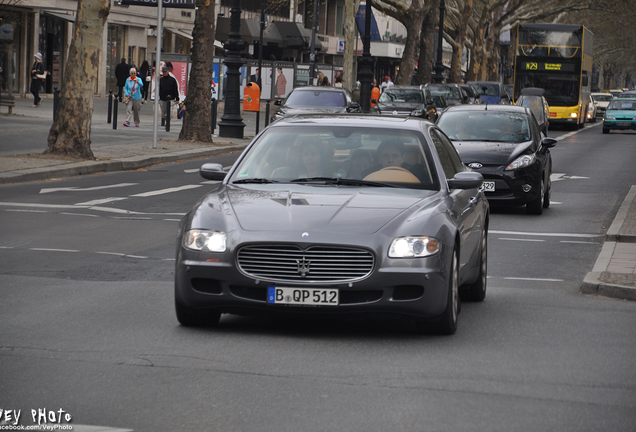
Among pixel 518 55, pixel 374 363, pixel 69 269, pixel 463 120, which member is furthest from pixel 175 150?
pixel 518 55

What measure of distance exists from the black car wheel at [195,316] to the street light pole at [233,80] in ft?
77.5

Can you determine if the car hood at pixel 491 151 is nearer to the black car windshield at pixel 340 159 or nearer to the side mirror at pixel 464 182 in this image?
the black car windshield at pixel 340 159

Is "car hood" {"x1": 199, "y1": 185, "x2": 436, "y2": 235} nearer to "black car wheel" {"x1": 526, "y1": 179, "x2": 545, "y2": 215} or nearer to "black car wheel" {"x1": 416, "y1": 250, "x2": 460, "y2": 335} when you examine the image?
"black car wheel" {"x1": 416, "y1": 250, "x2": 460, "y2": 335}

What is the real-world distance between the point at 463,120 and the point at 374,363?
11309mm

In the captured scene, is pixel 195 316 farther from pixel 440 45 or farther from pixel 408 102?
pixel 440 45

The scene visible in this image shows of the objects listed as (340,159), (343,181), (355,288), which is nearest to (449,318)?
(355,288)

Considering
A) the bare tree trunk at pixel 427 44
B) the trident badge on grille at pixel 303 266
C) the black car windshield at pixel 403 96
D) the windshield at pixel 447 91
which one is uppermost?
the bare tree trunk at pixel 427 44

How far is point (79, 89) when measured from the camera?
69.6 ft

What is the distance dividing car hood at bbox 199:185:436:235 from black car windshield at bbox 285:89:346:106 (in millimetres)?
24220

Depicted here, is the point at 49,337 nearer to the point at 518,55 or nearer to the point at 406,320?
the point at 406,320

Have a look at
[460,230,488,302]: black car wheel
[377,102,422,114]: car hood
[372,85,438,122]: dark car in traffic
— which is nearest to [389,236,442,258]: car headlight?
[460,230,488,302]: black car wheel

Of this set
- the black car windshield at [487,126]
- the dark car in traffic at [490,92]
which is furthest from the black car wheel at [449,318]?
the dark car in traffic at [490,92]

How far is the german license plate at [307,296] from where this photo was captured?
6.68 m

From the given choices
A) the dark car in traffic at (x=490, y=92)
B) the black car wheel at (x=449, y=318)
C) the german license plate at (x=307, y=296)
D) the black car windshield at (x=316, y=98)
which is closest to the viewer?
the german license plate at (x=307, y=296)
